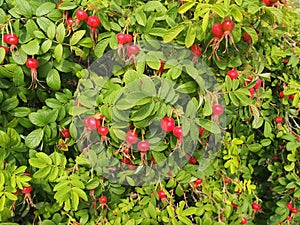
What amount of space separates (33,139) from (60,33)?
0.37 m

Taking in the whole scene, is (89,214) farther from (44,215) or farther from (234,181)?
(234,181)

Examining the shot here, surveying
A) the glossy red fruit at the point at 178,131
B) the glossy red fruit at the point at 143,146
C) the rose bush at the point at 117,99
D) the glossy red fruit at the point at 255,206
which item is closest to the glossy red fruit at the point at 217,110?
the rose bush at the point at 117,99

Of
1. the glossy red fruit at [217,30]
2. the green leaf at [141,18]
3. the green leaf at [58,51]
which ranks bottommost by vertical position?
the green leaf at [58,51]

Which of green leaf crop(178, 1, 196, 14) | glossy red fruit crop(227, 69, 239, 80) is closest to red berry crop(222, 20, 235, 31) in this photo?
green leaf crop(178, 1, 196, 14)

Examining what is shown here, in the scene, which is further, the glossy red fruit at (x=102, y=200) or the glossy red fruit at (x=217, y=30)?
the glossy red fruit at (x=102, y=200)

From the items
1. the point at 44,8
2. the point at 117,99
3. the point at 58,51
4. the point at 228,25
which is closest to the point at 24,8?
the point at 44,8

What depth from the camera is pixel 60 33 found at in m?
1.30

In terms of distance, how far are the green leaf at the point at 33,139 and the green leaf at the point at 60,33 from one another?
32 cm

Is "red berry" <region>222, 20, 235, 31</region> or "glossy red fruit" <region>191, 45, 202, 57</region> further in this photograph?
"glossy red fruit" <region>191, 45, 202, 57</region>

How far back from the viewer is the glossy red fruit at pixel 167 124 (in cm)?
126

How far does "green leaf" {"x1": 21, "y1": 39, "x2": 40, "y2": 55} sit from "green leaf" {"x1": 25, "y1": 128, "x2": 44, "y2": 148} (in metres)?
0.27

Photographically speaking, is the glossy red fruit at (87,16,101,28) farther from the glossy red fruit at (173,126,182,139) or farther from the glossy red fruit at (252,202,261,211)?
the glossy red fruit at (252,202,261,211)

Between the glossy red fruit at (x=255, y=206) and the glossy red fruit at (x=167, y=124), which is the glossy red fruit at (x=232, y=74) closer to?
the glossy red fruit at (x=167, y=124)

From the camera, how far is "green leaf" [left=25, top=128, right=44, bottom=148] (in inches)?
53.4
